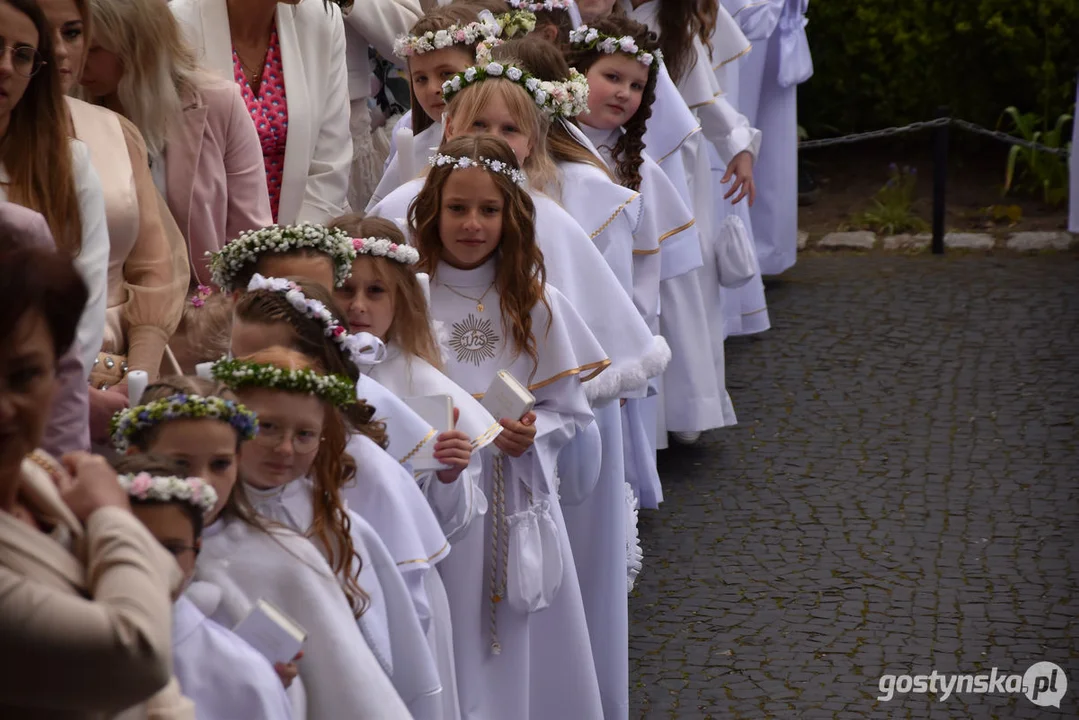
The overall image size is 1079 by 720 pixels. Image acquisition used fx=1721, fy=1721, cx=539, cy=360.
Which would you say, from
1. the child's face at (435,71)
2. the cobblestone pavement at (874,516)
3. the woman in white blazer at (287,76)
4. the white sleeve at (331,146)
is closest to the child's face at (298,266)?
the woman in white blazer at (287,76)

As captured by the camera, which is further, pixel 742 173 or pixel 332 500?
pixel 742 173

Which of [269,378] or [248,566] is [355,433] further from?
[248,566]

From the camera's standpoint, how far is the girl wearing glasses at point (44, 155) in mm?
3299

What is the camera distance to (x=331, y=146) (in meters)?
5.57

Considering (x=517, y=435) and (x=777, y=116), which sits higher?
(x=517, y=435)

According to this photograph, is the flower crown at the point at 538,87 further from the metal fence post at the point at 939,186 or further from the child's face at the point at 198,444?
the metal fence post at the point at 939,186

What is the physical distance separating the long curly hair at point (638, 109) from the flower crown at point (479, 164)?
5.19 feet

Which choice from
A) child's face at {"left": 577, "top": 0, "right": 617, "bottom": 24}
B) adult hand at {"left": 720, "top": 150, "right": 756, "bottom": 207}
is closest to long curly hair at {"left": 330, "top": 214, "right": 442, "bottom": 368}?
child's face at {"left": 577, "top": 0, "right": 617, "bottom": 24}

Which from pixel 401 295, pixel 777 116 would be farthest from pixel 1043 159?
pixel 401 295

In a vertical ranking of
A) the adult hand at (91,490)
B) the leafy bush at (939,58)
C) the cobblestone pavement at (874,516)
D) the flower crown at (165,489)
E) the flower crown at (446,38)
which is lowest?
the cobblestone pavement at (874,516)

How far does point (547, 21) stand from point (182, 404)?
12.1ft

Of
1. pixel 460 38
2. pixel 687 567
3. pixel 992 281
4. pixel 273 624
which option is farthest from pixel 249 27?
pixel 992 281

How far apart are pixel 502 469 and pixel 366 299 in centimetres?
69

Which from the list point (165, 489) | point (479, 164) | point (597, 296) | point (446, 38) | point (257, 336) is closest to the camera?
point (165, 489)
